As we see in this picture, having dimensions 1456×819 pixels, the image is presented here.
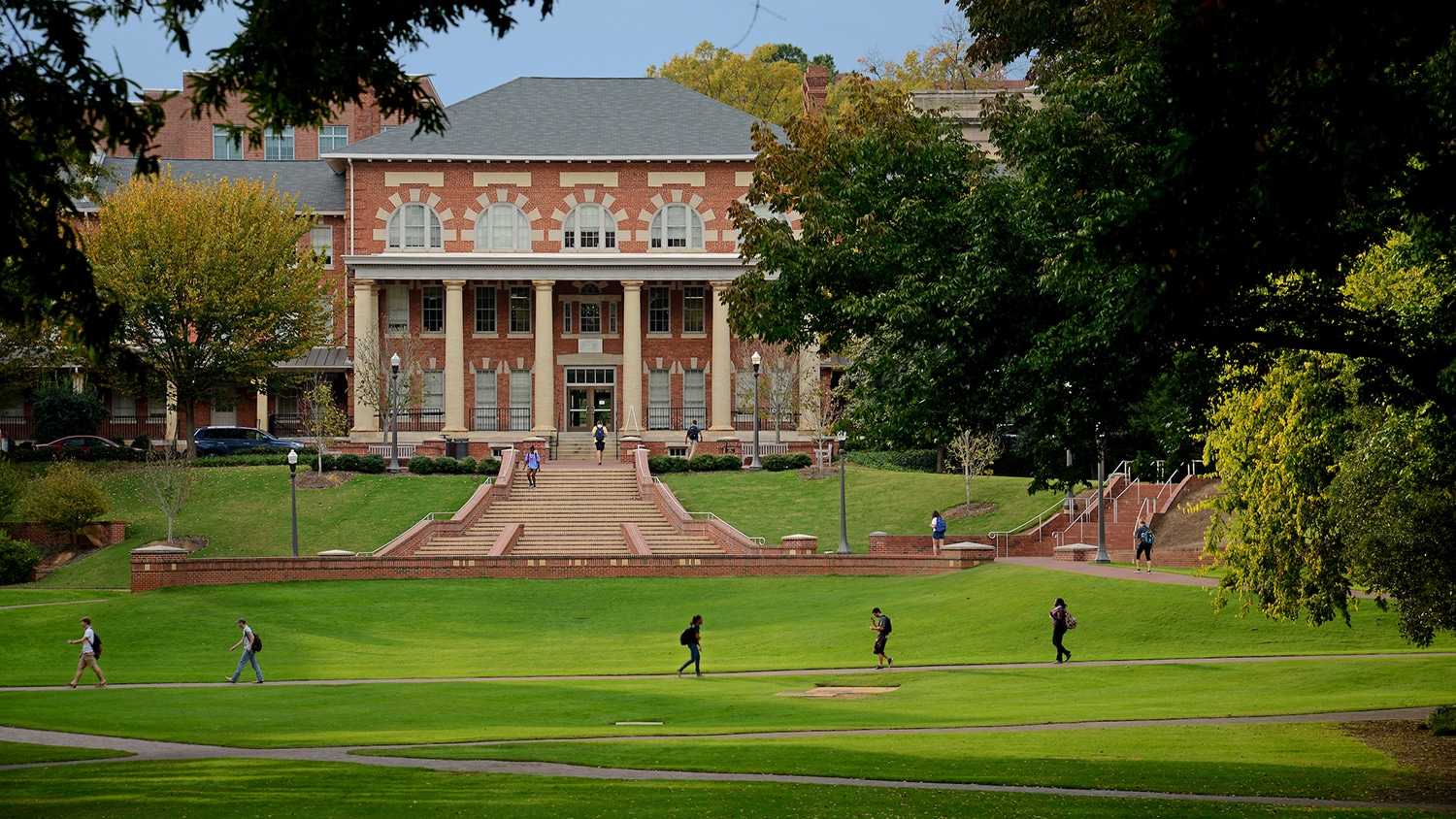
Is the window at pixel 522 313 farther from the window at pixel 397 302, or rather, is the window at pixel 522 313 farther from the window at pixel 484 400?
the window at pixel 397 302

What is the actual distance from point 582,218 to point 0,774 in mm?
51520

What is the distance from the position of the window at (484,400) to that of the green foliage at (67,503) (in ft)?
70.3

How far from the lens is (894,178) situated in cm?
2312

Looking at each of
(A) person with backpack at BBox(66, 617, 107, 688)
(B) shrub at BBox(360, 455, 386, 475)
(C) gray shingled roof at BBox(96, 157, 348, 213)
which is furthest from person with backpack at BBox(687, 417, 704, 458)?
(A) person with backpack at BBox(66, 617, 107, 688)

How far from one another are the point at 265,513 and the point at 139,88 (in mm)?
39165

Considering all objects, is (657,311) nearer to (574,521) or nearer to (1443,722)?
(574,521)

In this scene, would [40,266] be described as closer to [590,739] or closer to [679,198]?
[590,739]

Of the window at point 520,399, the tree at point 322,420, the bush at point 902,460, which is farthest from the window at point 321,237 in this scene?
the bush at point 902,460

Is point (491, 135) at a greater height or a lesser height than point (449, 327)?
greater

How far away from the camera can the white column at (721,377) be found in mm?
65062

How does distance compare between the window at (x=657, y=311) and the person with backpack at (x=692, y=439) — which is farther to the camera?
the window at (x=657, y=311)

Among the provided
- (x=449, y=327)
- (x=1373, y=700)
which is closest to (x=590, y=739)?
(x=1373, y=700)

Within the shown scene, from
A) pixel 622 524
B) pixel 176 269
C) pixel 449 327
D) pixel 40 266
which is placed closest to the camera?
pixel 40 266

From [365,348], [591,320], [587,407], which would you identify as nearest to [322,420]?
[365,348]
